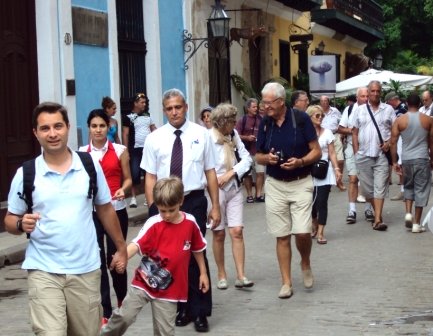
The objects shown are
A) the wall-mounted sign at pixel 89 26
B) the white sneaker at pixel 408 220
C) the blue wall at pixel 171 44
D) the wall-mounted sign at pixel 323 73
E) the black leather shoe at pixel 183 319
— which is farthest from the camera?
the wall-mounted sign at pixel 323 73

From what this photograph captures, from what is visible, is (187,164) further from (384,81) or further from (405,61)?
(405,61)

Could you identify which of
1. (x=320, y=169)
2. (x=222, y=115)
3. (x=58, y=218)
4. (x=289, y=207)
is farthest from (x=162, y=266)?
(x=320, y=169)

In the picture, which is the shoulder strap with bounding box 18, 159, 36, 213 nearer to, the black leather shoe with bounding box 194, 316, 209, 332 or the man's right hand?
the man's right hand

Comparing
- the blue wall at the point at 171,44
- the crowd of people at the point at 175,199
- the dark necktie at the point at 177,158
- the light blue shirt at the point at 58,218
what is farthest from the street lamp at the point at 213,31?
the light blue shirt at the point at 58,218

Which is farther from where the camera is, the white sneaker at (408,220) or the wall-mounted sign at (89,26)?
the wall-mounted sign at (89,26)

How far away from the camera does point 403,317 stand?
774 cm

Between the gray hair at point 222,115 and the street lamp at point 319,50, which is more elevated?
the street lamp at point 319,50

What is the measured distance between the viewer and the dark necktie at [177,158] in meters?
7.48

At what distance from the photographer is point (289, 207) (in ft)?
28.6

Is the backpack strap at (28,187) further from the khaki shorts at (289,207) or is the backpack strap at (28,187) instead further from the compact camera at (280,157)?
the khaki shorts at (289,207)

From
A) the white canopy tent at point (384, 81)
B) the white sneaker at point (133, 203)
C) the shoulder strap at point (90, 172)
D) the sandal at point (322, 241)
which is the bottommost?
the sandal at point (322, 241)

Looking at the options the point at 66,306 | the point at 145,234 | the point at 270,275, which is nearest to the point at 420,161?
the point at 270,275

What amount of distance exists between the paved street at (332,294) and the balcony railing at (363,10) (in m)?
21.8

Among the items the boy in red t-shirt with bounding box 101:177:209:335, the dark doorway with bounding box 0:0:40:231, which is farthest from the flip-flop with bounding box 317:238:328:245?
the boy in red t-shirt with bounding box 101:177:209:335
